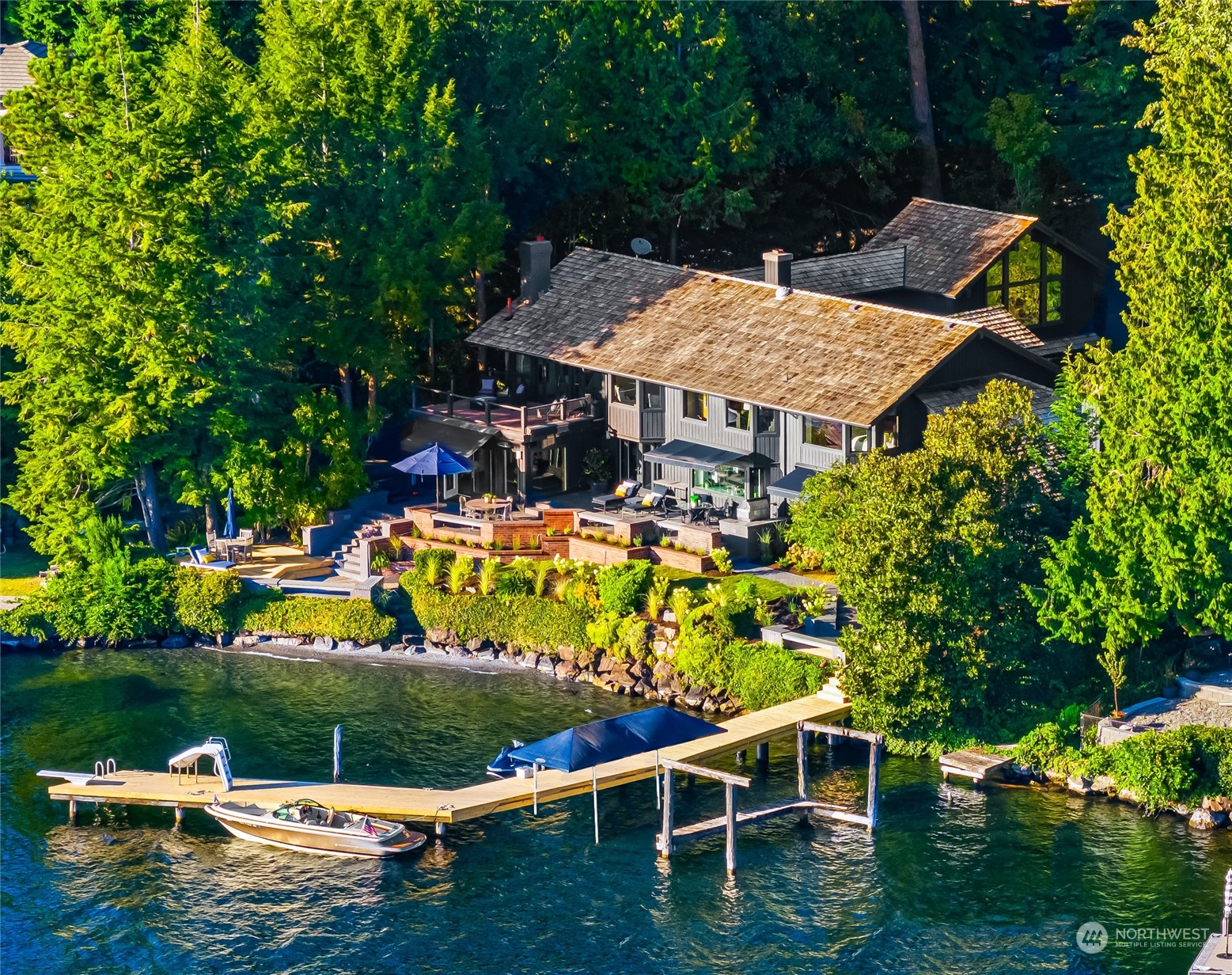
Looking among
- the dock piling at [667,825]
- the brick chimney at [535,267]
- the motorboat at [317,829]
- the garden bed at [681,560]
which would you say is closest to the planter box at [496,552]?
the garden bed at [681,560]

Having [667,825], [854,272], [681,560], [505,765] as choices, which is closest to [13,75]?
[854,272]

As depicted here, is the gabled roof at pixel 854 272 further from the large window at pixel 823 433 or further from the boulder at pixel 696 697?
the boulder at pixel 696 697

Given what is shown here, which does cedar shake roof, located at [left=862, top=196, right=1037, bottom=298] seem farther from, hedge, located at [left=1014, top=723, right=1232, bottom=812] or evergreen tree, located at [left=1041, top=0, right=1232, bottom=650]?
hedge, located at [left=1014, top=723, right=1232, bottom=812]

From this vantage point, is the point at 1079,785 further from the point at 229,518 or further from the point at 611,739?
the point at 229,518

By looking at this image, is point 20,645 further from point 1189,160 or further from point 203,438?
point 1189,160

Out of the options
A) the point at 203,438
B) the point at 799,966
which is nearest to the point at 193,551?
the point at 203,438

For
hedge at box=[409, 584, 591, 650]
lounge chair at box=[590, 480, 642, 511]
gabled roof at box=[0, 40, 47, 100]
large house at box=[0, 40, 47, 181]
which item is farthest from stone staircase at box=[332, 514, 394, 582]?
gabled roof at box=[0, 40, 47, 100]
